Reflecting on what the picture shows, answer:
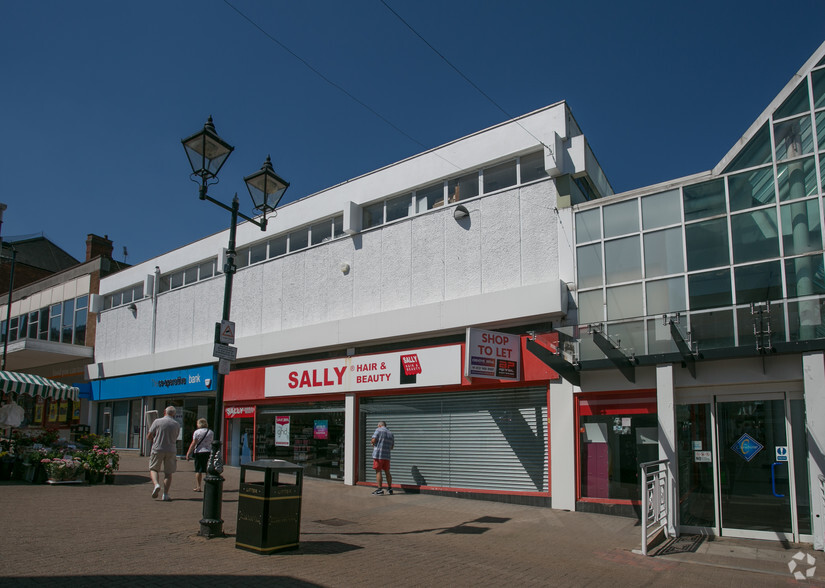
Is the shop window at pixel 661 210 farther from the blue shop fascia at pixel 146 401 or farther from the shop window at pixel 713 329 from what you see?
the blue shop fascia at pixel 146 401

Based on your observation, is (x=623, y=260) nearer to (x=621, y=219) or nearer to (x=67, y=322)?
(x=621, y=219)

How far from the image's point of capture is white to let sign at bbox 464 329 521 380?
12543 mm

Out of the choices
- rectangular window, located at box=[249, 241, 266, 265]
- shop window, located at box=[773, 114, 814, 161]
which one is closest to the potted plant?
rectangular window, located at box=[249, 241, 266, 265]

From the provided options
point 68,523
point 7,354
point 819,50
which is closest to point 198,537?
point 68,523

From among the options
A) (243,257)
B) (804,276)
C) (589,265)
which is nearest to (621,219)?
(589,265)

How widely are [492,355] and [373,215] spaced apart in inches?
267

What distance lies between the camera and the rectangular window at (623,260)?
12.3 meters

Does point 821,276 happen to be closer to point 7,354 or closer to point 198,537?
point 198,537

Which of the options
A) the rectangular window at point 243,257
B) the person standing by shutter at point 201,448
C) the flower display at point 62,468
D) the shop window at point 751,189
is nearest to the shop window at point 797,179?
the shop window at point 751,189

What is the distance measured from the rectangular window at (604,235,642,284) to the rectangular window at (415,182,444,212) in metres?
4.90

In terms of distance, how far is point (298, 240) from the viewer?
2002 cm

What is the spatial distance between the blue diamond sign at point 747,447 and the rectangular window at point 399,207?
969cm

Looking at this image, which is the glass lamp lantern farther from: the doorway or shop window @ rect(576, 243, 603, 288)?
the doorway

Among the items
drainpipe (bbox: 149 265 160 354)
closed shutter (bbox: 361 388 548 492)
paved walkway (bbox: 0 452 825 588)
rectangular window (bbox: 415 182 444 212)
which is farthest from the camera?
drainpipe (bbox: 149 265 160 354)
